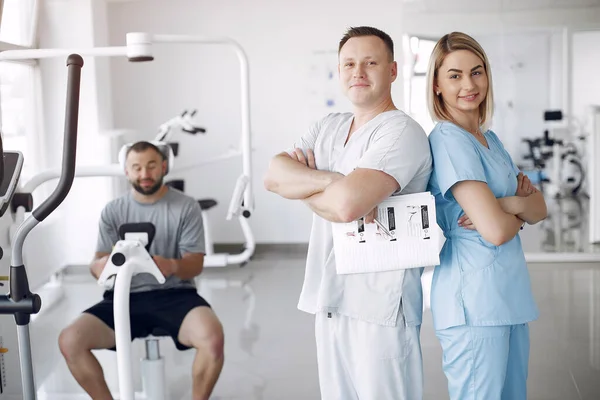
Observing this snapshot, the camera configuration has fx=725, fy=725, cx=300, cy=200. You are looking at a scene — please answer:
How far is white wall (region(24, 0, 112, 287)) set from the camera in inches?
218

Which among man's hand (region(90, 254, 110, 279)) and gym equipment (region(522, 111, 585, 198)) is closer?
man's hand (region(90, 254, 110, 279))

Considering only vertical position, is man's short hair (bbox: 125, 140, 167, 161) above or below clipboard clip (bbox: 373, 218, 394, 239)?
above

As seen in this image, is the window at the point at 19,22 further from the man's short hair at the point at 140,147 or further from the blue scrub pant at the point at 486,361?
the blue scrub pant at the point at 486,361

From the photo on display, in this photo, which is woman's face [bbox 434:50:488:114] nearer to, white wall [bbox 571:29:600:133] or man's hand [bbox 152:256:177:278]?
man's hand [bbox 152:256:177:278]

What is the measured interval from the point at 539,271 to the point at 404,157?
4005 millimetres

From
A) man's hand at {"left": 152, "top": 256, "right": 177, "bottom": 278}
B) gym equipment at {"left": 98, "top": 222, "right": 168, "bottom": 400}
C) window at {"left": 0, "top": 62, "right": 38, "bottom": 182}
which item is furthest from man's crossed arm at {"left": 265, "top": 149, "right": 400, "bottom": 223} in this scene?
window at {"left": 0, "top": 62, "right": 38, "bottom": 182}

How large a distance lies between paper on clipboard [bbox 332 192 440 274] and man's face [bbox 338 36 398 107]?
28cm

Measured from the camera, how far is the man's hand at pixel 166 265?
276cm

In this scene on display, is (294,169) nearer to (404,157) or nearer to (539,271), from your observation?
(404,157)


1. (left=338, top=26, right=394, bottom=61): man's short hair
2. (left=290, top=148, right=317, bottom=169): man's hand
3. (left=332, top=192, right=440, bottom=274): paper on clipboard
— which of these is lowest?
(left=332, top=192, right=440, bottom=274): paper on clipboard

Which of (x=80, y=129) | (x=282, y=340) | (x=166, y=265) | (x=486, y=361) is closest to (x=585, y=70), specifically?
(x=282, y=340)

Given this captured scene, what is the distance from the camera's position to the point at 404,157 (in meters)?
1.73

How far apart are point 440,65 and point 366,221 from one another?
1.52ft

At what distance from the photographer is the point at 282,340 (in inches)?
155
